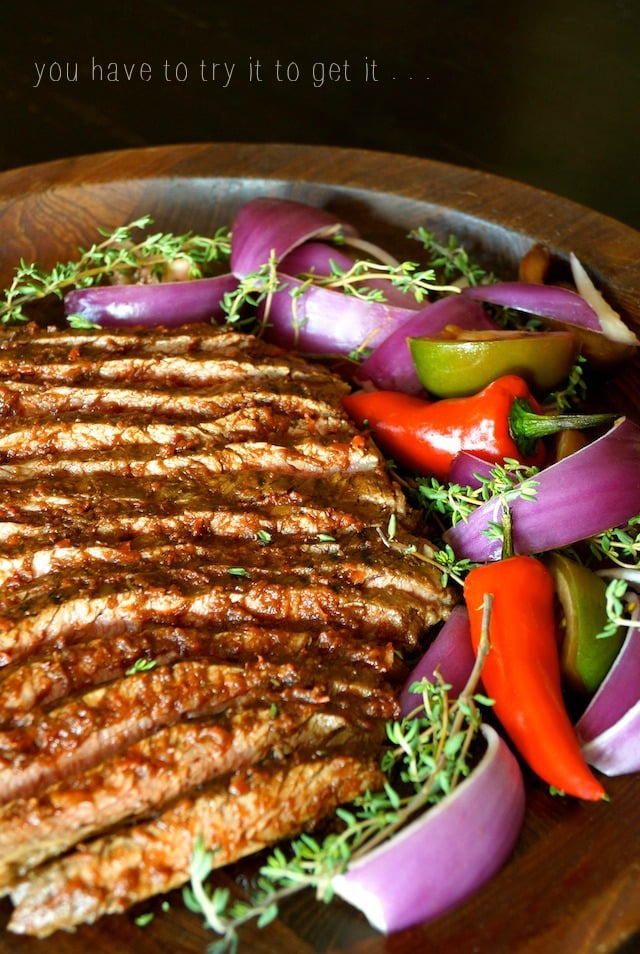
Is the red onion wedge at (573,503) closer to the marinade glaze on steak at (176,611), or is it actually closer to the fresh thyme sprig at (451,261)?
the marinade glaze on steak at (176,611)

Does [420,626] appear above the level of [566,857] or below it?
above

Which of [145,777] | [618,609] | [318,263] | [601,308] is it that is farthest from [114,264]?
[618,609]

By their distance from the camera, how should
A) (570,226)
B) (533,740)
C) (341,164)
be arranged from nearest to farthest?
(533,740) → (570,226) → (341,164)

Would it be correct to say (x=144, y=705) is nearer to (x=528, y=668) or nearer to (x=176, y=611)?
(x=176, y=611)

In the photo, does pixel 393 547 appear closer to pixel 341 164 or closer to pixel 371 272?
pixel 371 272

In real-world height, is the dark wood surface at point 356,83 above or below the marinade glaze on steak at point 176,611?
above

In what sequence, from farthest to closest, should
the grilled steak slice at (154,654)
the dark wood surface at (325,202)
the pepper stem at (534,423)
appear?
the dark wood surface at (325,202)
the pepper stem at (534,423)
the grilled steak slice at (154,654)

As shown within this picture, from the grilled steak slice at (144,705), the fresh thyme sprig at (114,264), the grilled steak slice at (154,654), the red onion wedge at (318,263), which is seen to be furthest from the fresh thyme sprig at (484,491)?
the fresh thyme sprig at (114,264)

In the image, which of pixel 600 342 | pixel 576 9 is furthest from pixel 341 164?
pixel 576 9

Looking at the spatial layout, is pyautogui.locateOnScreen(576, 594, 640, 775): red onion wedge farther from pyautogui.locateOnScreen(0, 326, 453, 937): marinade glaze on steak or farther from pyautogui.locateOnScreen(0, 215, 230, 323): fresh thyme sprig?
pyautogui.locateOnScreen(0, 215, 230, 323): fresh thyme sprig
